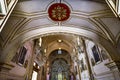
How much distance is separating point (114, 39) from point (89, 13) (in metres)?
2.36

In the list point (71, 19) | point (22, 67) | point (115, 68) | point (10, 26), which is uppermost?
point (71, 19)

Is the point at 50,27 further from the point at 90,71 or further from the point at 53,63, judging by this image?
the point at 53,63

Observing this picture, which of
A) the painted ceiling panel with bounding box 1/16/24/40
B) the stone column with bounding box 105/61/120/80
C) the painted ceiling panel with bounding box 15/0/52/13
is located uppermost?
the painted ceiling panel with bounding box 15/0/52/13

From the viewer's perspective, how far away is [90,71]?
1128 cm

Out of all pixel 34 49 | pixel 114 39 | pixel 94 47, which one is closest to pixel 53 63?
pixel 34 49

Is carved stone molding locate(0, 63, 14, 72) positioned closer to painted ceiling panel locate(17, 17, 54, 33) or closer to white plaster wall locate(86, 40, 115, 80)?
painted ceiling panel locate(17, 17, 54, 33)

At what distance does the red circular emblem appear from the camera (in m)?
7.22

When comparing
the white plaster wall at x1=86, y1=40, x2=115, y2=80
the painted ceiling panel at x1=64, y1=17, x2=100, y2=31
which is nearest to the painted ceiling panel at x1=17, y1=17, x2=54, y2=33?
the painted ceiling panel at x1=64, y1=17, x2=100, y2=31

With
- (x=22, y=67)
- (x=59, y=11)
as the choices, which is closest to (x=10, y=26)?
(x=59, y=11)

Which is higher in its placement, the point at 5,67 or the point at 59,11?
the point at 59,11

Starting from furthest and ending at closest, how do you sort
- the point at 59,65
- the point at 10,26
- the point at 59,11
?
the point at 59,65 → the point at 10,26 → the point at 59,11

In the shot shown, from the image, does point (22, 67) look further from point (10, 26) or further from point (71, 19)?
point (71, 19)

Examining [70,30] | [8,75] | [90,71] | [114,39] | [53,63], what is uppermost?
[53,63]

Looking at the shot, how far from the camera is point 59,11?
7.23 m
